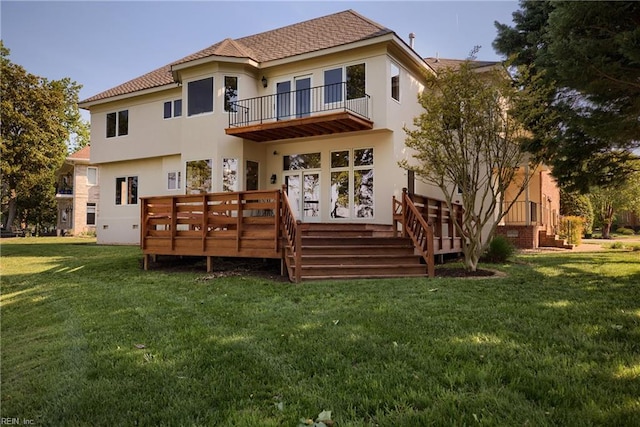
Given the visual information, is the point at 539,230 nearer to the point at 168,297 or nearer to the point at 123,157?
the point at 168,297

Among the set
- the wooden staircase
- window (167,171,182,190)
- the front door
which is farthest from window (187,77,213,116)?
the wooden staircase

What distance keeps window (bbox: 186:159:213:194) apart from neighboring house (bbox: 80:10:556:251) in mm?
34

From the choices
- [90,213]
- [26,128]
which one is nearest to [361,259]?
[90,213]

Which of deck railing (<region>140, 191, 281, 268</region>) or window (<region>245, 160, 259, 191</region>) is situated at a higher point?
window (<region>245, 160, 259, 191</region>)

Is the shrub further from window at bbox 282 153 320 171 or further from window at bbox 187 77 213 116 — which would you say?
window at bbox 187 77 213 116

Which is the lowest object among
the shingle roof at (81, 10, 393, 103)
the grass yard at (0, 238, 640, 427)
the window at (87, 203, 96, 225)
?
the grass yard at (0, 238, 640, 427)

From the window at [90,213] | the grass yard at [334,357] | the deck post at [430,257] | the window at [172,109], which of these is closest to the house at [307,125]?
the deck post at [430,257]

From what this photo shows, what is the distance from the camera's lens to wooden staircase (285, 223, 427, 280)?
8055mm

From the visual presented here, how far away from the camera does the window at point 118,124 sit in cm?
1848

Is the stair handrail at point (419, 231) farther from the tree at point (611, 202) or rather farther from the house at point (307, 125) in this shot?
the tree at point (611, 202)

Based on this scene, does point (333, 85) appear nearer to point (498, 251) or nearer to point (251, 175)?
point (251, 175)

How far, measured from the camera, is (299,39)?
1441cm

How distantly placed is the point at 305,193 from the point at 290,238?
5.30 m

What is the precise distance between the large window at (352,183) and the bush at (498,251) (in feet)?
11.4
